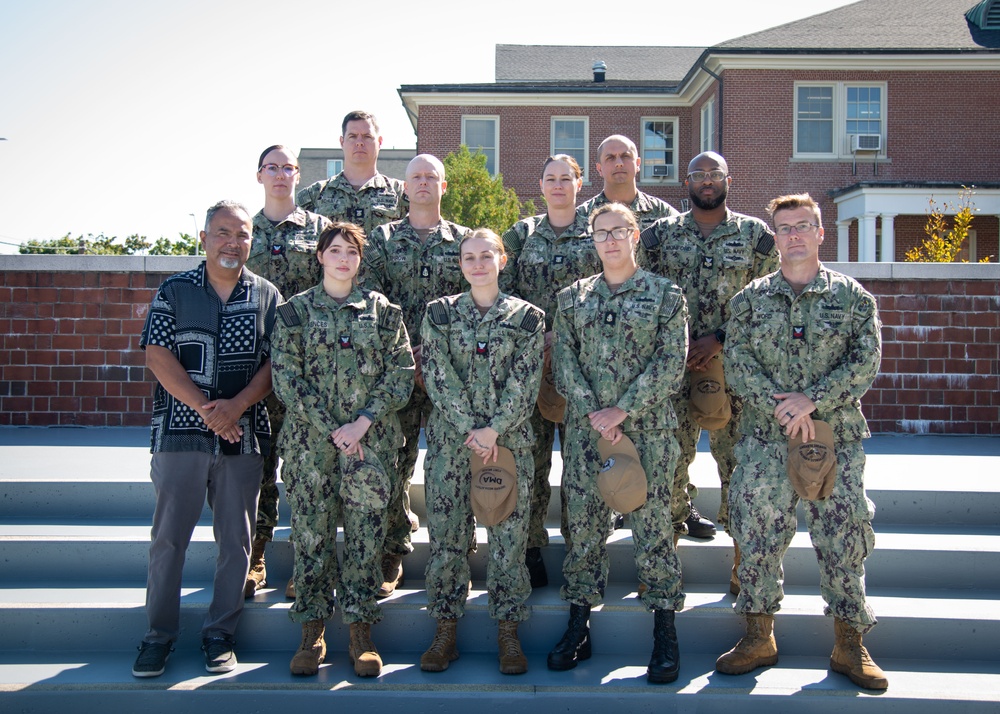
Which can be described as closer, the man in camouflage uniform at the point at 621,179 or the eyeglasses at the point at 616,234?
the eyeglasses at the point at 616,234

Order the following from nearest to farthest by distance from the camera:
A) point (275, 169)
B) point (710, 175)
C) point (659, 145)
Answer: point (710, 175) < point (275, 169) < point (659, 145)

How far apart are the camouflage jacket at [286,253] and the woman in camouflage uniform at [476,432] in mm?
1133

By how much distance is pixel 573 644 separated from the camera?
13.2 feet

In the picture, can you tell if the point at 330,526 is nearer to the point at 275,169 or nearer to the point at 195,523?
the point at 195,523

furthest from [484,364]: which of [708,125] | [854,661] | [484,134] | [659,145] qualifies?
[659,145]

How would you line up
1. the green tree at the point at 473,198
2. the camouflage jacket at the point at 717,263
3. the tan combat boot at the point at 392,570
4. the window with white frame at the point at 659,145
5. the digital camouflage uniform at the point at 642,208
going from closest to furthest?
the tan combat boot at the point at 392,570 → the camouflage jacket at the point at 717,263 → the digital camouflage uniform at the point at 642,208 → the green tree at the point at 473,198 → the window with white frame at the point at 659,145

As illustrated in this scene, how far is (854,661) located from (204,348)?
3468mm

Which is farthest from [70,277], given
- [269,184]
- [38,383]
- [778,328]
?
[778,328]

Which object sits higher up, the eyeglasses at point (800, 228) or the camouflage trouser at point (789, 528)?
the eyeglasses at point (800, 228)

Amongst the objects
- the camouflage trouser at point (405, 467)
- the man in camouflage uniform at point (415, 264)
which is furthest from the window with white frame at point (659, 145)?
the camouflage trouser at point (405, 467)

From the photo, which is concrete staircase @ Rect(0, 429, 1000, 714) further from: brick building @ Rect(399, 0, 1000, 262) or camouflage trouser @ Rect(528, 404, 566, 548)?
brick building @ Rect(399, 0, 1000, 262)

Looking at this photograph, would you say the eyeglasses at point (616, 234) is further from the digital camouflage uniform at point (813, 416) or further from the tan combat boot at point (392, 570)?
the tan combat boot at point (392, 570)

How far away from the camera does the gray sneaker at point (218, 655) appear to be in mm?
3959

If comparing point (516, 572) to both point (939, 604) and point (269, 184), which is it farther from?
point (269, 184)
